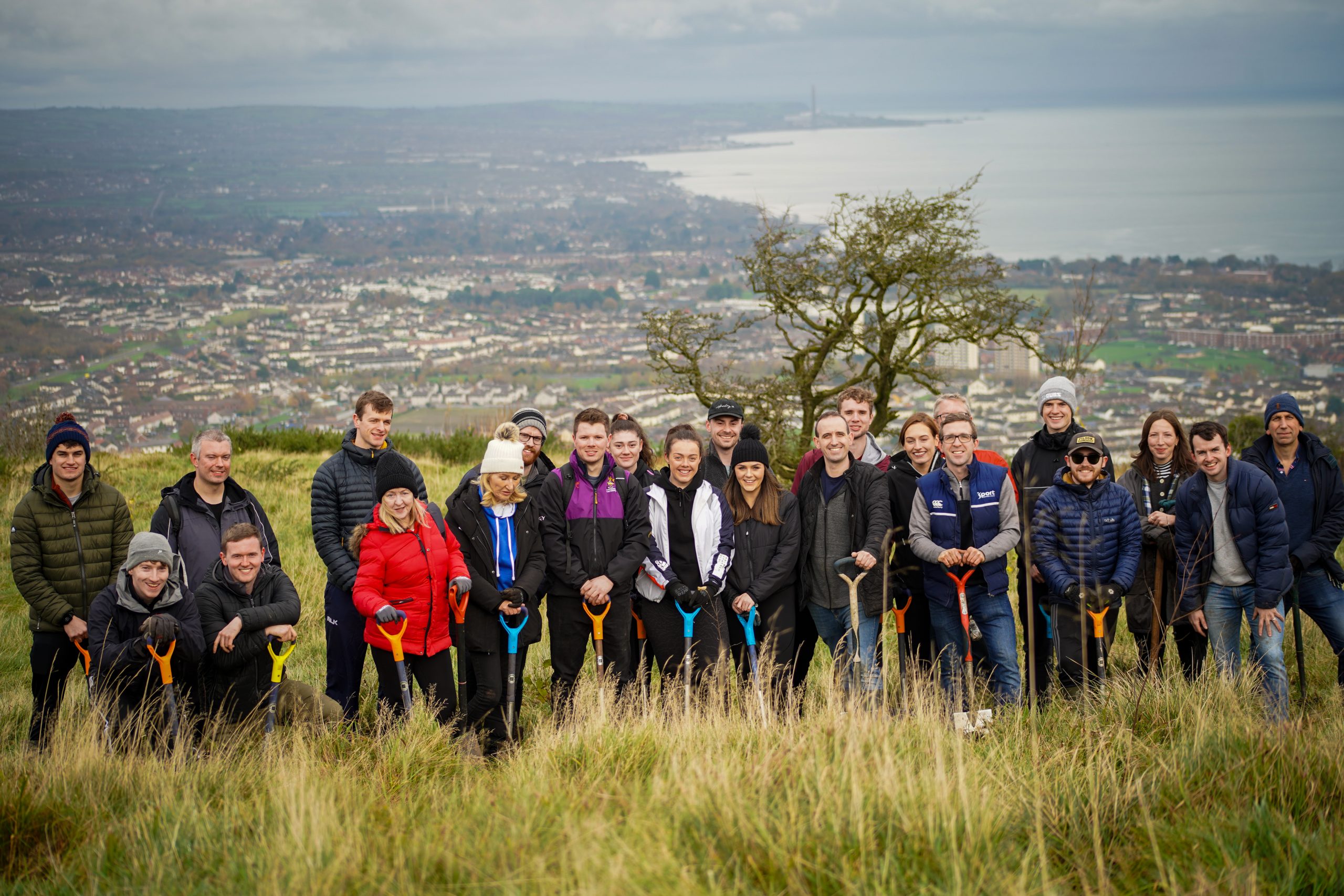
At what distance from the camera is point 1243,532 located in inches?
203

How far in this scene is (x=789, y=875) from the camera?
288cm

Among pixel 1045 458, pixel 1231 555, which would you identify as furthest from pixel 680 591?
pixel 1231 555

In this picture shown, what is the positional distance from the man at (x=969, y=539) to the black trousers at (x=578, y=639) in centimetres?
189

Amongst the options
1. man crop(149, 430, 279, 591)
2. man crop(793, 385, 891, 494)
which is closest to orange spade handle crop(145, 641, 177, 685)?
man crop(149, 430, 279, 591)

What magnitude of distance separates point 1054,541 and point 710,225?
104 meters

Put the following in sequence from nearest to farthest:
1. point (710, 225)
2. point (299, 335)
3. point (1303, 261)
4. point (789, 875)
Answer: point (789, 875), point (299, 335), point (1303, 261), point (710, 225)

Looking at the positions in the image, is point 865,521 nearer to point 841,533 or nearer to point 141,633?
point 841,533

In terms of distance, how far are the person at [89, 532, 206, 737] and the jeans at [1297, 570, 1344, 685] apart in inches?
258

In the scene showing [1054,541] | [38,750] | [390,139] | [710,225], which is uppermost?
[390,139]

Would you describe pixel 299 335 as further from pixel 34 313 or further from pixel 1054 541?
pixel 1054 541

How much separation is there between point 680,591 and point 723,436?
3.90ft

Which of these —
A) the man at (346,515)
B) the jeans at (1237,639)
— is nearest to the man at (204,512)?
the man at (346,515)

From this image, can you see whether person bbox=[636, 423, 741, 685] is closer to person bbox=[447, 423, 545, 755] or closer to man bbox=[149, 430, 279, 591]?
person bbox=[447, 423, 545, 755]

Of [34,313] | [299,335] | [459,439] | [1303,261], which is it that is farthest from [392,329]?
[1303,261]
